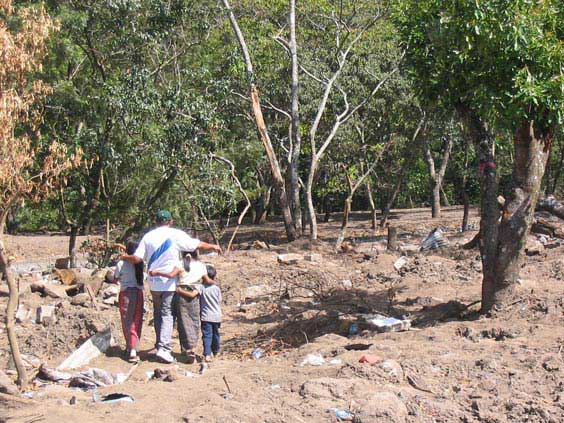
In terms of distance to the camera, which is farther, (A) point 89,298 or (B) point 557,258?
(B) point 557,258

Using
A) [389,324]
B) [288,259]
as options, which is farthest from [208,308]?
[288,259]

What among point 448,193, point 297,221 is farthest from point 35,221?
point 448,193

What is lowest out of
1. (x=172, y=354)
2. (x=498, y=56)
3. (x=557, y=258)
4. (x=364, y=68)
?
(x=172, y=354)

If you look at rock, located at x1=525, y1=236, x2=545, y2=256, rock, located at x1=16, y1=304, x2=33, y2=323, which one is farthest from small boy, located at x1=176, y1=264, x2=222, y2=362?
rock, located at x1=525, y1=236, x2=545, y2=256

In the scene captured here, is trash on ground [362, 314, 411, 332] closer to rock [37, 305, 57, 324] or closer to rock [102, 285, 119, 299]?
rock [37, 305, 57, 324]

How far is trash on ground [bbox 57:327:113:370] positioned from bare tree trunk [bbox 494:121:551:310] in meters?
4.38

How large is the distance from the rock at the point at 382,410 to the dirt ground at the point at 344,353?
1 cm

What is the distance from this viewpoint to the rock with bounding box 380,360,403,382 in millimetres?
6934

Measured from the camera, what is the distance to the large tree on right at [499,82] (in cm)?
796

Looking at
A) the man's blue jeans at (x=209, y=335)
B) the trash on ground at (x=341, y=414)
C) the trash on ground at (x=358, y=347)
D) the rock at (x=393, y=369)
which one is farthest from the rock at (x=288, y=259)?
the trash on ground at (x=341, y=414)

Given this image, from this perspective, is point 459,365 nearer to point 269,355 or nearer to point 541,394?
point 541,394

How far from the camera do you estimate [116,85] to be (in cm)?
1521

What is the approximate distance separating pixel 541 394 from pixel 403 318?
307cm

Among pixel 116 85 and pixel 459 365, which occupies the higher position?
pixel 116 85
